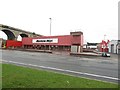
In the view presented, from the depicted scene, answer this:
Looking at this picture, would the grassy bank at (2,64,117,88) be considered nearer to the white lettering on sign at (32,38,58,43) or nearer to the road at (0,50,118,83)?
the road at (0,50,118,83)

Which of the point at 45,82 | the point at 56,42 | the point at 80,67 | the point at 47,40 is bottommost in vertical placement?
the point at 80,67

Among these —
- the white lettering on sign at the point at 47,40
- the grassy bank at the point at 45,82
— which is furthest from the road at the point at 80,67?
the white lettering on sign at the point at 47,40

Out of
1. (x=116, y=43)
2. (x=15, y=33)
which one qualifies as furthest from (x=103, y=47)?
(x=15, y=33)

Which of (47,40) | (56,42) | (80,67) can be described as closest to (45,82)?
(80,67)

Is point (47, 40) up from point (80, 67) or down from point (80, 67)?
up

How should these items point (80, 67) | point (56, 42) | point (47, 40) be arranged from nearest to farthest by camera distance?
point (80, 67) → point (56, 42) → point (47, 40)

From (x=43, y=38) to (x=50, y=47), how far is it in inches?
164

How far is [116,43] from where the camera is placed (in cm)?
6912

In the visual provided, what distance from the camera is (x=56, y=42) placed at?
5172 centimetres

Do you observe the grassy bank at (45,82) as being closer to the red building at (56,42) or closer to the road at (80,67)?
the road at (80,67)

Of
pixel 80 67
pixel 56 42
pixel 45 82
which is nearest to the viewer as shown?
pixel 45 82

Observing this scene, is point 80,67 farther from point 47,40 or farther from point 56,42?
point 47,40

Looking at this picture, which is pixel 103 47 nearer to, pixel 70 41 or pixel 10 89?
pixel 70 41

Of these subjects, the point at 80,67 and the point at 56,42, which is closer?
the point at 80,67
